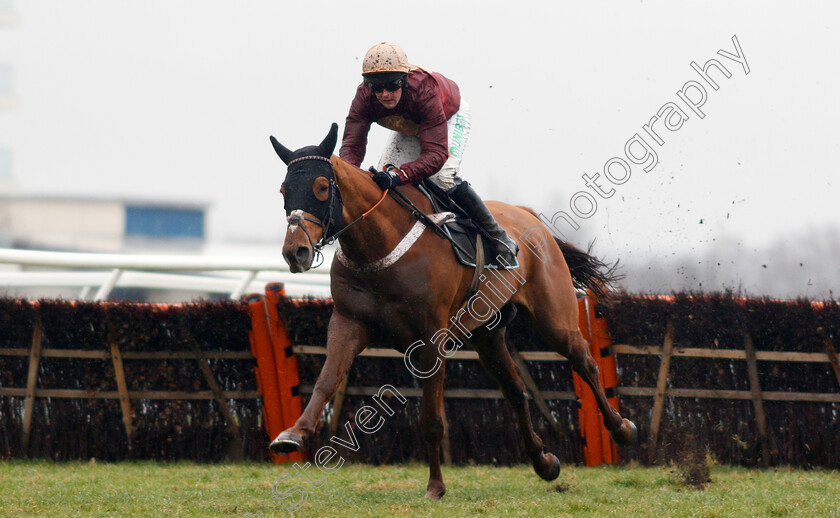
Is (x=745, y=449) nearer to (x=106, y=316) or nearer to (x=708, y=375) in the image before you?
(x=708, y=375)

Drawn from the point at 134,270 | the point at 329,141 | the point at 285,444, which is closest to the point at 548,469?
the point at 285,444

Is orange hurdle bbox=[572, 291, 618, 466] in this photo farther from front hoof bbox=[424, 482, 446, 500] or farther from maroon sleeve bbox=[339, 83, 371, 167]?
maroon sleeve bbox=[339, 83, 371, 167]

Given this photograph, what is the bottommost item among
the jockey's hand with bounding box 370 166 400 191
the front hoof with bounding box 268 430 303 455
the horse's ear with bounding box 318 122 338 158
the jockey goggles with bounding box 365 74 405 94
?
the front hoof with bounding box 268 430 303 455

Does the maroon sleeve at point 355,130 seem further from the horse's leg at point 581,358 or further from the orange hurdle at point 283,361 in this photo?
the orange hurdle at point 283,361

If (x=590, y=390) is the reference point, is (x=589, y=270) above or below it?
above

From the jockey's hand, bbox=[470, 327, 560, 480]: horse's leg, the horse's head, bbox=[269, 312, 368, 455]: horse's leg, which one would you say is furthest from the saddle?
the horse's head

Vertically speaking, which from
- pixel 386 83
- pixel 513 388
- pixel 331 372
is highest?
pixel 386 83

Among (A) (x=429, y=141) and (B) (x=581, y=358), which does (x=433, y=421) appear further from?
(A) (x=429, y=141)

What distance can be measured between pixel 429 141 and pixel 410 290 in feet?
3.07

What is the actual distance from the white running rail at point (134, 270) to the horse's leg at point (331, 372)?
12.0ft

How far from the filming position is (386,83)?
5289 millimetres

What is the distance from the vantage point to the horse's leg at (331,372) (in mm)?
4328

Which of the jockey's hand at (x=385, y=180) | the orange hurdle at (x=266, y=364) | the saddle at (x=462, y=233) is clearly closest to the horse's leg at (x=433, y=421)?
the saddle at (x=462, y=233)

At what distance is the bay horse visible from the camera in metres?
4.63
